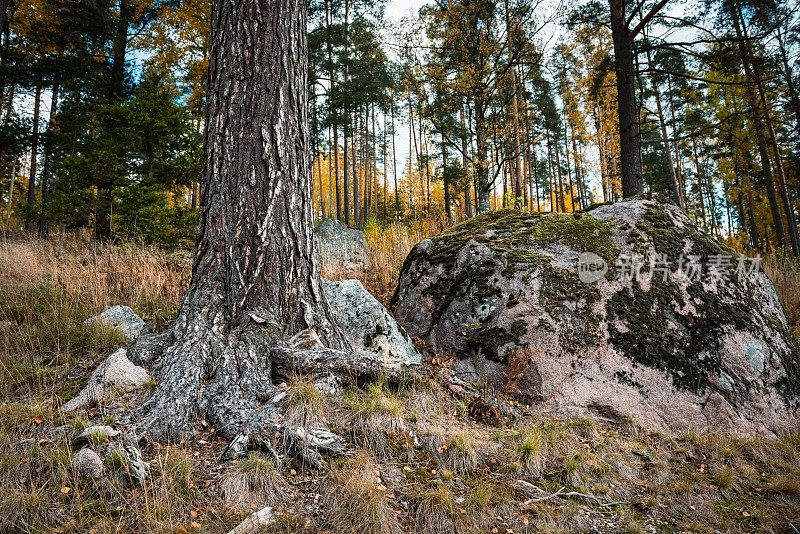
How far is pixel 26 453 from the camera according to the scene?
1898mm

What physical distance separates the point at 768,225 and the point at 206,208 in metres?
31.2

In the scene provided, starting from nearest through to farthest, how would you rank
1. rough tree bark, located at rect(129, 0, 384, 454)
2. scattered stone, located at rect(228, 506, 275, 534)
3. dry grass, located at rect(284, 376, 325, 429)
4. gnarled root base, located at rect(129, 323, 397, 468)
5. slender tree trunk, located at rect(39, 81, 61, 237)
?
scattered stone, located at rect(228, 506, 275, 534) → gnarled root base, located at rect(129, 323, 397, 468) → dry grass, located at rect(284, 376, 325, 429) → rough tree bark, located at rect(129, 0, 384, 454) → slender tree trunk, located at rect(39, 81, 61, 237)

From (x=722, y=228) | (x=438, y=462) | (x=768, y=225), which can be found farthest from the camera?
(x=722, y=228)

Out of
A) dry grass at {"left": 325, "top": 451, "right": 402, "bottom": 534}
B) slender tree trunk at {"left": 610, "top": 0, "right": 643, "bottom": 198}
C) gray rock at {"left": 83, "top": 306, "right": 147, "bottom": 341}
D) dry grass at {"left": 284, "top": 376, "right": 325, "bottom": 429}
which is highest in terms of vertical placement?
slender tree trunk at {"left": 610, "top": 0, "right": 643, "bottom": 198}

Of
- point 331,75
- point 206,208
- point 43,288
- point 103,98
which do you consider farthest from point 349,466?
point 331,75

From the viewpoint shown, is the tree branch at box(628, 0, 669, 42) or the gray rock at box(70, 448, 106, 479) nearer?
the gray rock at box(70, 448, 106, 479)

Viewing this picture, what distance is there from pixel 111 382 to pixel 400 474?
5.92 ft

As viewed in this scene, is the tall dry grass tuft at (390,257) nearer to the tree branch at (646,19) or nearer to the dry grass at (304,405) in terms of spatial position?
the dry grass at (304,405)

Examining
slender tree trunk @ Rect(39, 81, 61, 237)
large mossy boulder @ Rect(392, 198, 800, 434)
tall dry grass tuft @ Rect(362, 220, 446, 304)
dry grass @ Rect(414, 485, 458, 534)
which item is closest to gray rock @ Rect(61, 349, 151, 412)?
dry grass @ Rect(414, 485, 458, 534)

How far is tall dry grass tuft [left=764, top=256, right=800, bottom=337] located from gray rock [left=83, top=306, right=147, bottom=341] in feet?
26.3

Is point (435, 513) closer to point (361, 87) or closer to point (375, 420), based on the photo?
point (375, 420)

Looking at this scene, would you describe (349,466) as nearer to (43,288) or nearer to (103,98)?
(43,288)

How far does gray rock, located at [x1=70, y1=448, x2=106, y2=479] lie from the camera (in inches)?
71.4

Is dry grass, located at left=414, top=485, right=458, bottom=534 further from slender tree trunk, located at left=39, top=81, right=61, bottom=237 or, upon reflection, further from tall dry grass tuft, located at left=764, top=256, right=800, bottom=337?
slender tree trunk, located at left=39, top=81, right=61, bottom=237
